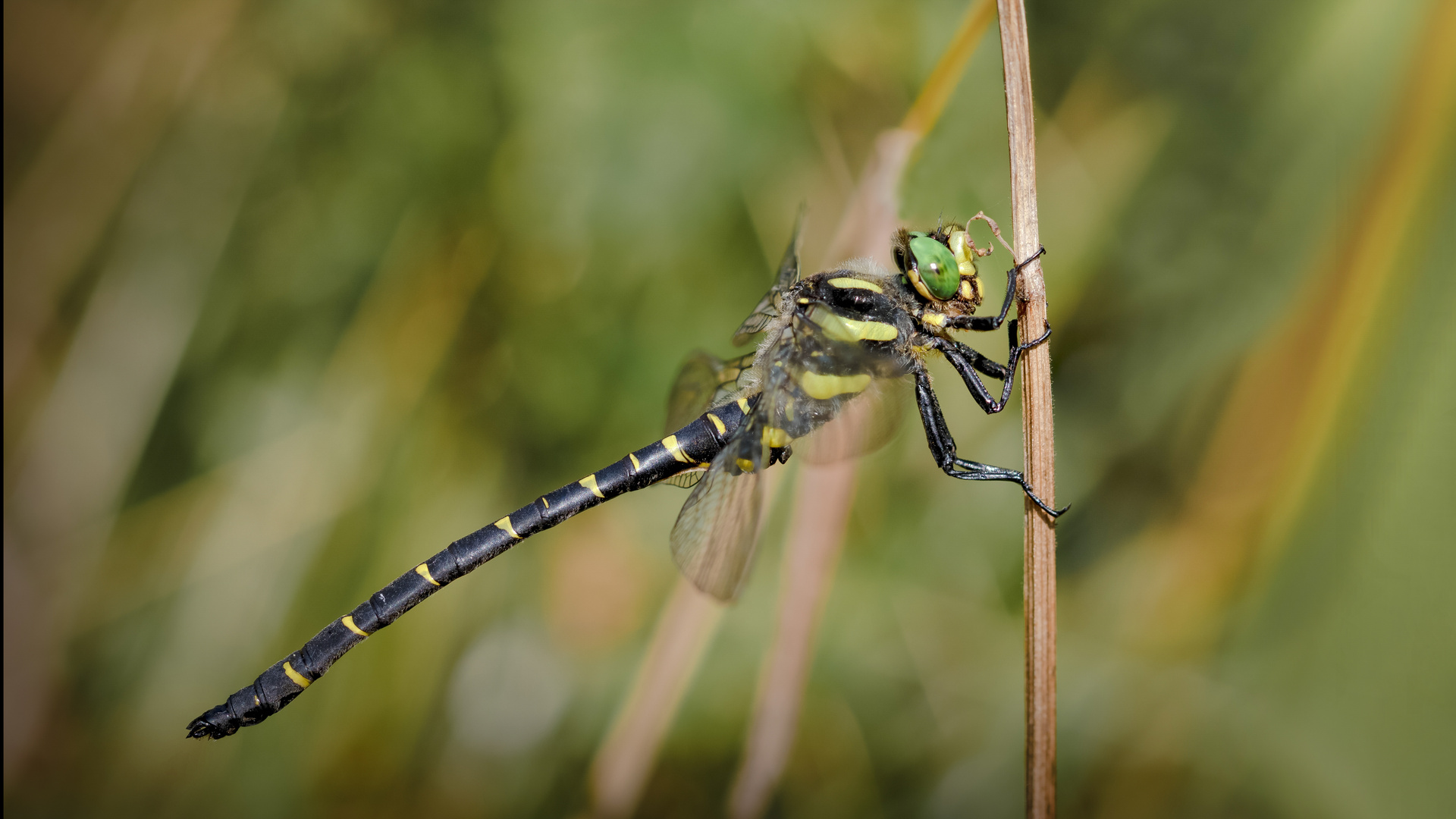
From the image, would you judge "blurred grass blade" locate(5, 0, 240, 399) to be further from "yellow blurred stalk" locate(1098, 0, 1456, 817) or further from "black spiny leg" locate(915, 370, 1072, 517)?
"yellow blurred stalk" locate(1098, 0, 1456, 817)

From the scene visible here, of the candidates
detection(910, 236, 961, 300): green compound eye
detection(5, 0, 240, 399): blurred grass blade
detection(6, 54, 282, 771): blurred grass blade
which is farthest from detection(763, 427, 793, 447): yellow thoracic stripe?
detection(5, 0, 240, 399): blurred grass blade

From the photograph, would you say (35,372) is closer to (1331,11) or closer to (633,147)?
(633,147)

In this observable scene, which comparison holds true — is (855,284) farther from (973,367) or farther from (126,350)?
(126,350)

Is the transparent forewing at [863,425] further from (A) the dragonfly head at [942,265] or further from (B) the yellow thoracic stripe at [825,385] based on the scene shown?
(A) the dragonfly head at [942,265]

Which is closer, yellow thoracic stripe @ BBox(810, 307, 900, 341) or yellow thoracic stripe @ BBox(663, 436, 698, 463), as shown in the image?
yellow thoracic stripe @ BBox(810, 307, 900, 341)

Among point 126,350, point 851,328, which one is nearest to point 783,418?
point 851,328

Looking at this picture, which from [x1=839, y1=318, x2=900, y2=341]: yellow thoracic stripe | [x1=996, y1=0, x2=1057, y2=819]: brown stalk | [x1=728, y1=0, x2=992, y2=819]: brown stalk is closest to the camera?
[x1=996, y1=0, x2=1057, y2=819]: brown stalk
